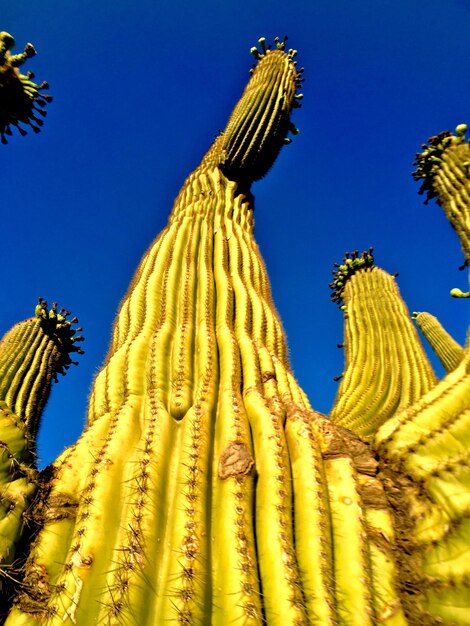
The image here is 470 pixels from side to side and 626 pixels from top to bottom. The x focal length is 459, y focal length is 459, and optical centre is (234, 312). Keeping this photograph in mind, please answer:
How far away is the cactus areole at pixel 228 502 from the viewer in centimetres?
190

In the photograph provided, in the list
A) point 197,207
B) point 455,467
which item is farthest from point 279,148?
point 455,467

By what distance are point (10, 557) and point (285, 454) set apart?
141 centimetres

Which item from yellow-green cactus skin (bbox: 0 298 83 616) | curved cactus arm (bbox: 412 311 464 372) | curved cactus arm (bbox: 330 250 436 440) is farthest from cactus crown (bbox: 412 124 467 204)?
yellow-green cactus skin (bbox: 0 298 83 616)

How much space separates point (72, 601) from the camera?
1.83 meters

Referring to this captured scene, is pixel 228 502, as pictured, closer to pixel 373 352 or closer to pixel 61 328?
pixel 373 352

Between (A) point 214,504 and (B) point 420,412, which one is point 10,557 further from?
(B) point 420,412

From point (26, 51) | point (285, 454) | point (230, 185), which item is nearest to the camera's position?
point (285, 454)

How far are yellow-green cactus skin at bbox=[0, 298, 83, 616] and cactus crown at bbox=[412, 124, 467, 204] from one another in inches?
191

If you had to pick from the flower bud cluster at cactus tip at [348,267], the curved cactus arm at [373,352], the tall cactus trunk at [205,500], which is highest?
the flower bud cluster at cactus tip at [348,267]

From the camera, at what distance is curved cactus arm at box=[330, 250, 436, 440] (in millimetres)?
4855

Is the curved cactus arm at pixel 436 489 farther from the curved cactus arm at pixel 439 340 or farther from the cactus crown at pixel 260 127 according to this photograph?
the curved cactus arm at pixel 439 340

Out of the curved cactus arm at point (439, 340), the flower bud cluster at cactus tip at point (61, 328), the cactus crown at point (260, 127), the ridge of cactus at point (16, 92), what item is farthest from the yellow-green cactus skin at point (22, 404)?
the curved cactus arm at point (439, 340)

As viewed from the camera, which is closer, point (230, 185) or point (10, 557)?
point (10, 557)

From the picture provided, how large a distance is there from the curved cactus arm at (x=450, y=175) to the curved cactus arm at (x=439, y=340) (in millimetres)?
3006
